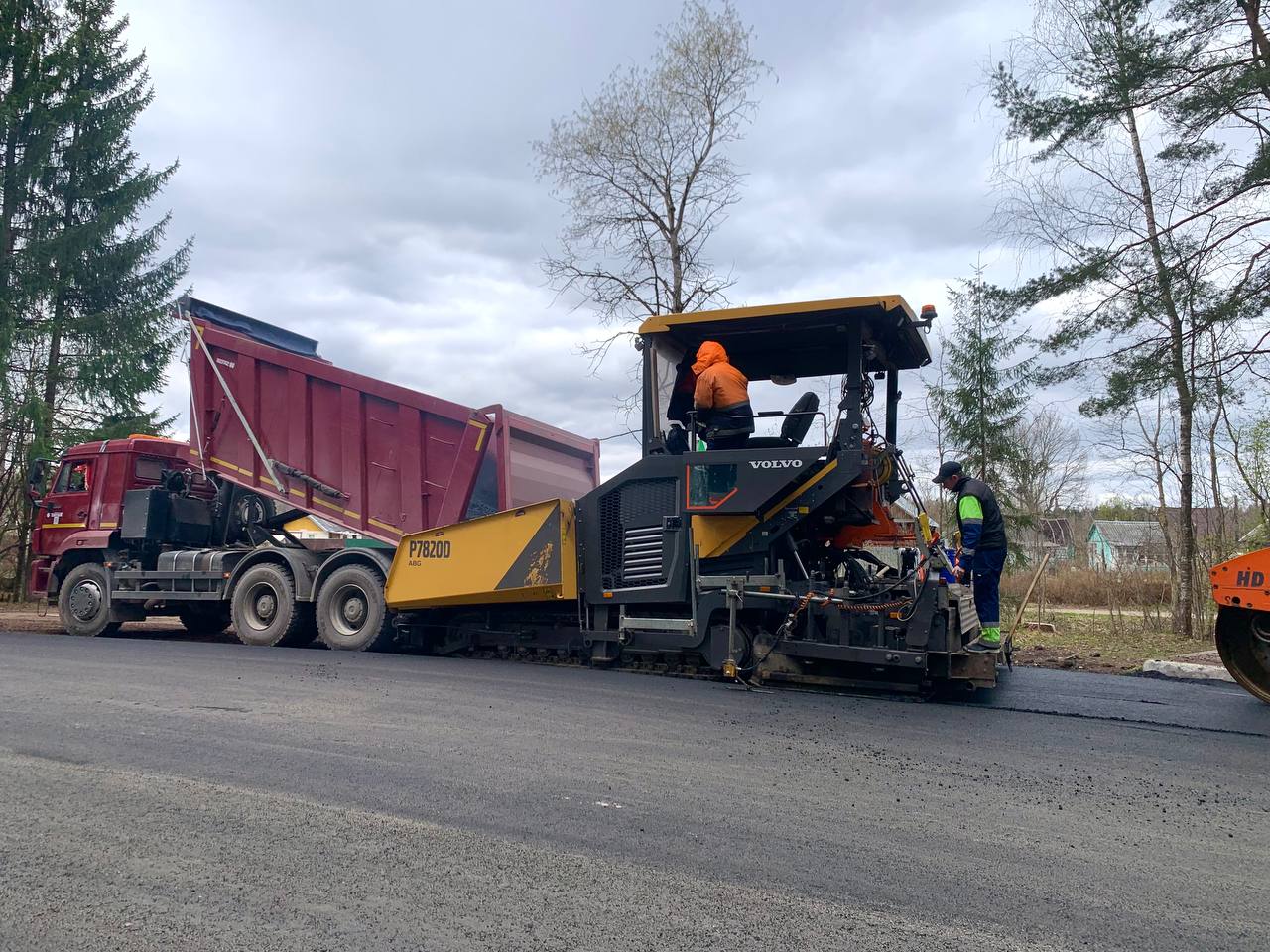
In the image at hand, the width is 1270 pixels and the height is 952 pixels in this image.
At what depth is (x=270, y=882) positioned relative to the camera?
303 centimetres

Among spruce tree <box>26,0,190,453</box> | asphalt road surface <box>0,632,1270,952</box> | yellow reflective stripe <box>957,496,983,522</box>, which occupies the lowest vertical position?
asphalt road surface <box>0,632,1270,952</box>

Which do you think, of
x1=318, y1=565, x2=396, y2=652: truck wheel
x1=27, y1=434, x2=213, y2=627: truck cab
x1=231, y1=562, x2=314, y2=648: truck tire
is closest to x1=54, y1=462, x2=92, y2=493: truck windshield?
x1=27, y1=434, x2=213, y2=627: truck cab

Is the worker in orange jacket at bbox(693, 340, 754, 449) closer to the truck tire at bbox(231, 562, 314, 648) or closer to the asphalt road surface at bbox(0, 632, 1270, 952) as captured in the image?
the asphalt road surface at bbox(0, 632, 1270, 952)

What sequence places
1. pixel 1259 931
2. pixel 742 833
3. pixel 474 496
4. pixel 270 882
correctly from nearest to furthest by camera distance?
pixel 1259 931, pixel 270 882, pixel 742 833, pixel 474 496

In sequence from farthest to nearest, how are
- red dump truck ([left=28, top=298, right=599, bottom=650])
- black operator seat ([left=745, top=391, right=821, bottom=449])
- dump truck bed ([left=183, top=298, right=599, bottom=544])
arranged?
red dump truck ([left=28, top=298, right=599, bottom=650]), dump truck bed ([left=183, top=298, right=599, bottom=544]), black operator seat ([left=745, top=391, right=821, bottom=449])

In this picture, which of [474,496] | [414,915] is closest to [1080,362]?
[474,496]

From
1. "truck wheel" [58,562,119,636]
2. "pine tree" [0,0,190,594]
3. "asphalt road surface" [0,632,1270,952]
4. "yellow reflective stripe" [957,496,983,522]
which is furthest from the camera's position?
"pine tree" [0,0,190,594]

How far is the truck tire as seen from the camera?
30.8 feet

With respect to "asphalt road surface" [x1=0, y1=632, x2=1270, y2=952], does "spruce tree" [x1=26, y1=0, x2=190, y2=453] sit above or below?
above

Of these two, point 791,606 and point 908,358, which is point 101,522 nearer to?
point 791,606

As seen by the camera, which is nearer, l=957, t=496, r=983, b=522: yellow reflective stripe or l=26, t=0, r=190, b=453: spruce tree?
l=957, t=496, r=983, b=522: yellow reflective stripe

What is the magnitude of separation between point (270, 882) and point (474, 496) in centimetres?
588

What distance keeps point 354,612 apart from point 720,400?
438cm

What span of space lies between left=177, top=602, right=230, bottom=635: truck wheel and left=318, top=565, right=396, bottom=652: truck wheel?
7.62 feet
